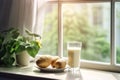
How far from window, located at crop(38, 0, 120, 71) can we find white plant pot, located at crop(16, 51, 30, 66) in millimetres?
191

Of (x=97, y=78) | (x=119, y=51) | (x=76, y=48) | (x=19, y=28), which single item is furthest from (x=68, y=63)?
(x=19, y=28)

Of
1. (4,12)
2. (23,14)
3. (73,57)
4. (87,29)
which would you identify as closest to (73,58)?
(73,57)

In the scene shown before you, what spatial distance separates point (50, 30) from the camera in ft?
6.13

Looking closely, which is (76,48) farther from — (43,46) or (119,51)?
(43,46)

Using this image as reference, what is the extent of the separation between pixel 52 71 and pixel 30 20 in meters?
0.39

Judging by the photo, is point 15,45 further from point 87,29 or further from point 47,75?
Answer: point 87,29

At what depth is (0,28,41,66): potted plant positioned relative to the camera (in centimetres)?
166

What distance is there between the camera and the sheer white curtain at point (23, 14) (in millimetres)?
1720

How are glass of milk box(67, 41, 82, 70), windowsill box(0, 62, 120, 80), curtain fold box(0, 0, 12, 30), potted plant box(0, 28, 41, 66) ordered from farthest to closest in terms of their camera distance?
curtain fold box(0, 0, 12, 30)
potted plant box(0, 28, 41, 66)
glass of milk box(67, 41, 82, 70)
windowsill box(0, 62, 120, 80)

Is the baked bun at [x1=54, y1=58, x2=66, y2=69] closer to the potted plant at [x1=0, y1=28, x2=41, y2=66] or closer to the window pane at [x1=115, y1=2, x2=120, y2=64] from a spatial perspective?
the potted plant at [x1=0, y1=28, x2=41, y2=66]

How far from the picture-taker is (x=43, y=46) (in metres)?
1.90

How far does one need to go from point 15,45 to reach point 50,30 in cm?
31

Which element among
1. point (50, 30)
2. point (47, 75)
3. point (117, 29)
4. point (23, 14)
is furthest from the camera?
point (50, 30)

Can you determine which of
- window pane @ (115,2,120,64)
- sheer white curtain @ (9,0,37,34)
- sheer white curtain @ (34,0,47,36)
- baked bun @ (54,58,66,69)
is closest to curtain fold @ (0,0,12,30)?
sheer white curtain @ (9,0,37,34)
